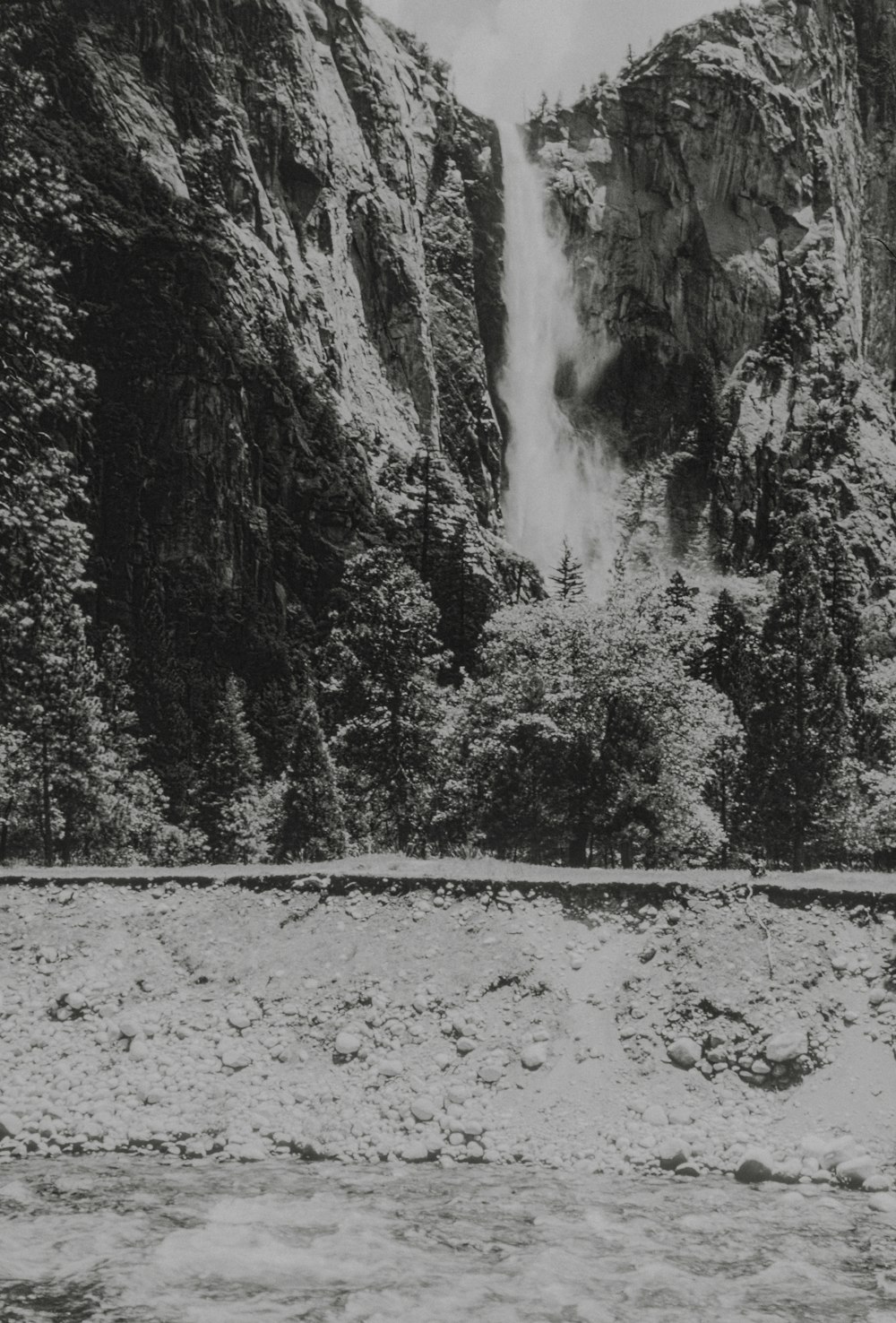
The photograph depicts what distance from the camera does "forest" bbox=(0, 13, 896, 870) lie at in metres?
15.9

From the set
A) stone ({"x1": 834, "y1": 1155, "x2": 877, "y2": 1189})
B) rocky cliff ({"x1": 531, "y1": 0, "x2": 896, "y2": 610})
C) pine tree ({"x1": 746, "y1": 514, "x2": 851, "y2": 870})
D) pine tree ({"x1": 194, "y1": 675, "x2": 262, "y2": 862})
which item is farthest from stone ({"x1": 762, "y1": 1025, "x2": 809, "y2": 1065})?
rocky cliff ({"x1": 531, "y1": 0, "x2": 896, "y2": 610})

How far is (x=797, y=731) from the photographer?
5269 cm

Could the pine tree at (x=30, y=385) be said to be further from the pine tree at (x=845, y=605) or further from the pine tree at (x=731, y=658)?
the pine tree at (x=845, y=605)

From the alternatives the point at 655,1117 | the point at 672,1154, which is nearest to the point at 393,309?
the point at 655,1117

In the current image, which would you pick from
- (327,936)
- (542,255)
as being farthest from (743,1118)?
(542,255)

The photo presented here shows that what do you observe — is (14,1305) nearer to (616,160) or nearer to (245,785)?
(245,785)

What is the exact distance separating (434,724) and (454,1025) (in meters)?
22.4

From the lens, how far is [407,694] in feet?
129

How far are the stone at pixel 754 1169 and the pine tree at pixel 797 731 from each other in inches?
1463

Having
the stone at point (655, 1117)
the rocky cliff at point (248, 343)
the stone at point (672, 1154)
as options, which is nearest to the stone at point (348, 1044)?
the stone at point (655, 1117)

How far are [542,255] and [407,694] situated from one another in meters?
147

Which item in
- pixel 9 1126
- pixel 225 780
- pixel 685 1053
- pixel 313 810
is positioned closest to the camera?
pixel 9 1126

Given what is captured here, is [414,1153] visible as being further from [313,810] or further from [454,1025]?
[313,810]

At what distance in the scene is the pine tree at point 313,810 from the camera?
66000 millimetres
